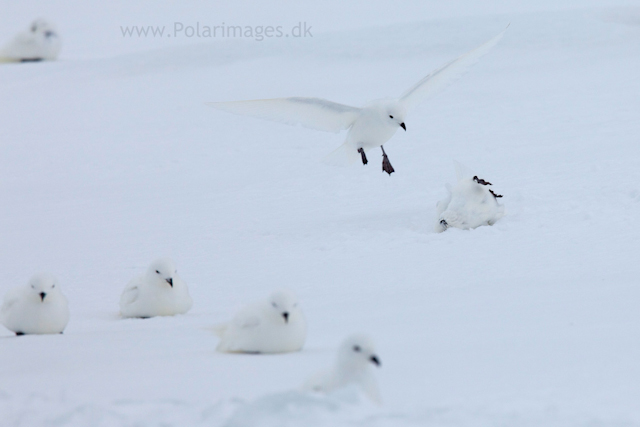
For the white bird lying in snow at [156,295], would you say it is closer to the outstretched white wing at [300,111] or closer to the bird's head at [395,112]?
the outstretched white wing at [300,111]

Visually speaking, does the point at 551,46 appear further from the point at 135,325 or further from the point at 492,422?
the point at 492,422

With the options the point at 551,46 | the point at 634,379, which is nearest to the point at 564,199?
the point at 634,379

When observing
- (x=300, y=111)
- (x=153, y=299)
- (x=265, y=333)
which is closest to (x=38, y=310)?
(x=153, y=299)

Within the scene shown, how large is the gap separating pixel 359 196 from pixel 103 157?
4.24m

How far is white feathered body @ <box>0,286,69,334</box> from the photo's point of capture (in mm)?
4570

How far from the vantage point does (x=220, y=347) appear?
3.77 meters

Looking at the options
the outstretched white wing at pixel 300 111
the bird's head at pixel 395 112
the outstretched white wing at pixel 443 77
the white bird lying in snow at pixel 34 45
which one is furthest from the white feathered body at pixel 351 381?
the white bird lying in snow at pixel 34 45

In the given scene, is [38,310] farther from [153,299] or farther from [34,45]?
[34,45]

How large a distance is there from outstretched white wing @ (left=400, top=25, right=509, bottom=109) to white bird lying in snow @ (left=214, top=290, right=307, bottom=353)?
160 inches

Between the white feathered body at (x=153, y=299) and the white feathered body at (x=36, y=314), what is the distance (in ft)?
1.61

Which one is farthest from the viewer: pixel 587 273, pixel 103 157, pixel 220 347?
pixel 103 157

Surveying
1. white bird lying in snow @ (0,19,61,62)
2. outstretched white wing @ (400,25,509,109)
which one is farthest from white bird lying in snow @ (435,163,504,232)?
white bird lying in snow @ (0,19,61,62)

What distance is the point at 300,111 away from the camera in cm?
711

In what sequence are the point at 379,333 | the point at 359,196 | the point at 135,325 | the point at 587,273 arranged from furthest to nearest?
the point at 359,196 → the point at 587,273 → the point at 135,325 → the point at 379,333
